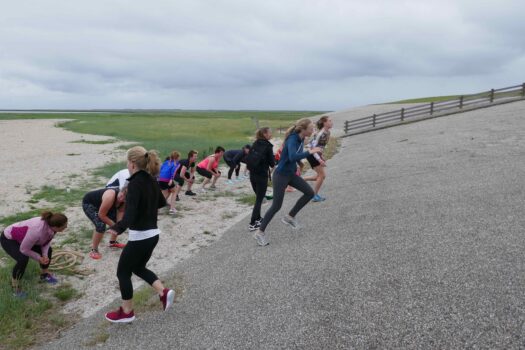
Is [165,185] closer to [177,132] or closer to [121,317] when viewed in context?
[121,317]

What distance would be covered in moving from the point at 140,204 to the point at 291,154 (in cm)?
323

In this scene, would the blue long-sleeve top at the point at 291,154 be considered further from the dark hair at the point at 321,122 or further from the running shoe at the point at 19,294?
the running shoe at the point at 19,294

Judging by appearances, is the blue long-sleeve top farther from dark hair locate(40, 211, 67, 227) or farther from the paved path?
dark hair locate(40, 211, 67, 227)

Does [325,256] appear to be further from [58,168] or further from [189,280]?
[58,168]

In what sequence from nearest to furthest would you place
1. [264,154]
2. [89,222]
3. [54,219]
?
[54,219] → [264,154] → [89,222]

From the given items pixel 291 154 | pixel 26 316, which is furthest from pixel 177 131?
pixel 26 316

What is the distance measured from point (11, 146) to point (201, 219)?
1022 inches

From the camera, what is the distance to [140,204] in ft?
15.4

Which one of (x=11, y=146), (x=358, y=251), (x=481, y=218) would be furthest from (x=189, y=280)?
(x=11, y=146)

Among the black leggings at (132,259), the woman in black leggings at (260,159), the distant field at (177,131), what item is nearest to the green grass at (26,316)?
the black leggings at (132,259)

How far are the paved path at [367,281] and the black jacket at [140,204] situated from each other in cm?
157

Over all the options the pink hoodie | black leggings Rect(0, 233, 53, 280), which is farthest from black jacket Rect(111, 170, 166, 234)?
black leggings Rect(0, 233, 53, 280)

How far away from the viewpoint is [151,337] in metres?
4.92

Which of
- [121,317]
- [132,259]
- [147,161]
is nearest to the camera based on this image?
[147,161]
